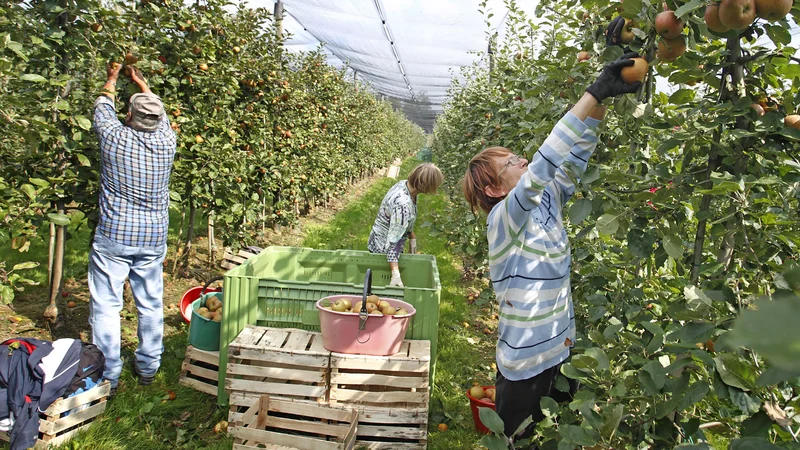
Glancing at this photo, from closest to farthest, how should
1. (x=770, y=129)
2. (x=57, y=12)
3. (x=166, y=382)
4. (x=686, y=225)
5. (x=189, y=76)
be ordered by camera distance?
(x=770, y=129) < (x=686, y=225) < (x=57, y=12) < (x=166, y=382) < (x=189, y=76)

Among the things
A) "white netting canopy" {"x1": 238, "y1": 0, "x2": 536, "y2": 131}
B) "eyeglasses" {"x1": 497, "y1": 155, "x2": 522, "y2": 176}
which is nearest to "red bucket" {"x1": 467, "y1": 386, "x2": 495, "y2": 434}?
"eyeglasses" {"x1": 497, "y1": 155, "x2": 522, "y2": 176}

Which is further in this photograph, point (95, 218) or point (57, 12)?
point (95, 218)

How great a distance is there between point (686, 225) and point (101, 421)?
3.01m

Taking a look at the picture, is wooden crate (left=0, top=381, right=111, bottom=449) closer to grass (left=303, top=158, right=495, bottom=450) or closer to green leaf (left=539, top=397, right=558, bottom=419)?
grass (left=303, top=158, right=495, bottom=450)

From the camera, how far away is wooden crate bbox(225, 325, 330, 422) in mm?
2826

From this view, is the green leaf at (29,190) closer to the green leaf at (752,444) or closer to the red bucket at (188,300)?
the red bucket at (188,300)

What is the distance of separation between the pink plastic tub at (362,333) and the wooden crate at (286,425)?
0.32 m

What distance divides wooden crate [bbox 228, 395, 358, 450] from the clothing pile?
2.77ft

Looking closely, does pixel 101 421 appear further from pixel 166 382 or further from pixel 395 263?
pixel 395 263

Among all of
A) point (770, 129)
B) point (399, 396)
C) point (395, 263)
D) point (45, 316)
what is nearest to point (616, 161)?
point (770, 129)

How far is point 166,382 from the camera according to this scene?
3.44m

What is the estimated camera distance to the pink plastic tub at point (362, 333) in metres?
2.77

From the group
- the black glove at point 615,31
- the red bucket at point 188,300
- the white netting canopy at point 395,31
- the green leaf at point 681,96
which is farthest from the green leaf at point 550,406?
the white netting canopy at point 395,31

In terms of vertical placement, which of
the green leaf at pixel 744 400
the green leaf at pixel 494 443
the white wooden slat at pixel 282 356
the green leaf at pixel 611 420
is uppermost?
the green leaf at pixel 744 400
